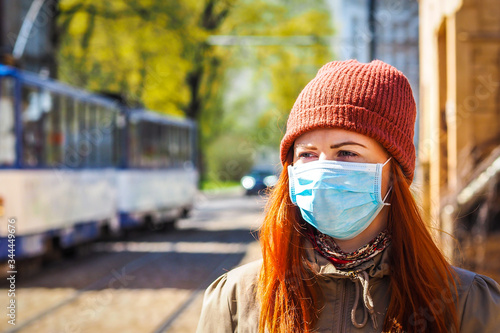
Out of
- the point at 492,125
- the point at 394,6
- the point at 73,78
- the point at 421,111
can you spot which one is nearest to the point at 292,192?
the point at 492,125

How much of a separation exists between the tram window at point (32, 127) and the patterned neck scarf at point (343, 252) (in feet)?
30.2

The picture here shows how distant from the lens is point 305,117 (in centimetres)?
219

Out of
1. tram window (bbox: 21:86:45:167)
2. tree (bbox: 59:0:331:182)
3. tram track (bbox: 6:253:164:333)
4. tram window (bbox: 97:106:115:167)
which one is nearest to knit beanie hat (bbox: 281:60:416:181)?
tram track (bbox: 6:253:164:333)

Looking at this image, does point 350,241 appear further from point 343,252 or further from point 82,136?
point 82,136

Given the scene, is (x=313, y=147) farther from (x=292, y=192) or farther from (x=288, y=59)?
(x=288, y=59)

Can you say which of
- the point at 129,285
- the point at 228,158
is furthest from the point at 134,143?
the point at 228,158

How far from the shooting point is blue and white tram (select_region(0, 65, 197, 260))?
10461 millimetres

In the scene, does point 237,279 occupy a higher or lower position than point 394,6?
lower

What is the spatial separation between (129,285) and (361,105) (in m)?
8.29

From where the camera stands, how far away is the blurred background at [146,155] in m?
8.91

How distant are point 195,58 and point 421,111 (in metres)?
10.9

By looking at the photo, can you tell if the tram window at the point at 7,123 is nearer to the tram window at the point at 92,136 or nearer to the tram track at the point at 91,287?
the tram track at the point at 91,287

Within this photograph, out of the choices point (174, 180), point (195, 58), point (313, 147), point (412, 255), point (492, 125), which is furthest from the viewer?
point (195, 58)

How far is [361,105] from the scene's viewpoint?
215cm
